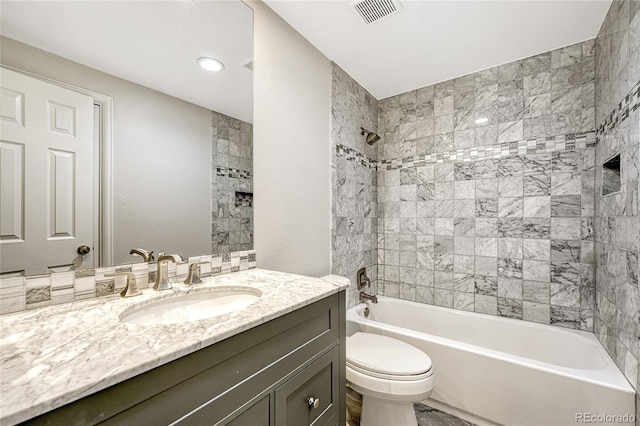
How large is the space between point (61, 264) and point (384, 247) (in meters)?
2.36

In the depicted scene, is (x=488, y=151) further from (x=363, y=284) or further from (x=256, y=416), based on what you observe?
(x=256, y=416)

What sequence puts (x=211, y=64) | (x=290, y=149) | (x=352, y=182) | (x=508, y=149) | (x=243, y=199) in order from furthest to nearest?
(x=352, y=182) < (x=508, y=149) < (x=290, y=149) < (x=243, y=199) < (x=211, y=64)

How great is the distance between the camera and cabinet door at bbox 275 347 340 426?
2.74 feet

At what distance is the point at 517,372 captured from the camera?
1.51 m

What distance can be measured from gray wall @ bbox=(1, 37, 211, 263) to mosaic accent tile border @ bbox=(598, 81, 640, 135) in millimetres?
1976

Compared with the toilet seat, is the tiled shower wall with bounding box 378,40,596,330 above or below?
above

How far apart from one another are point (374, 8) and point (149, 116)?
53.7 inches

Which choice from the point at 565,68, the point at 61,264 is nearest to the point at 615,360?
the point at 565,68

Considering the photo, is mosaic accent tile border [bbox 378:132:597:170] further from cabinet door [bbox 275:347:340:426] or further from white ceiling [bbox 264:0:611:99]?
cabinet door [bbox 275:347:340:426]

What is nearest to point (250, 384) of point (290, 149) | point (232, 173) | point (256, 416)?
point (256, 416)

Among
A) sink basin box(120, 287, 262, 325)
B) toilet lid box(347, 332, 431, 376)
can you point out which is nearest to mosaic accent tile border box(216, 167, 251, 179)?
sink basin box(120, 287, 262, 325)

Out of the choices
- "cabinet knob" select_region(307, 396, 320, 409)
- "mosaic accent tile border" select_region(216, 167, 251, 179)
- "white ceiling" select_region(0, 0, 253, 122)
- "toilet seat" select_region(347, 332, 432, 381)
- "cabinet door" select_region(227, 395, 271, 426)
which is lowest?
"toilet seat" select_region(347, 332, 432, 381)

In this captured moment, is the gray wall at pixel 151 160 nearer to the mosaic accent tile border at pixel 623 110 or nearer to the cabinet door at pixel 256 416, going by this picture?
the cabinet door at pixel 256 416

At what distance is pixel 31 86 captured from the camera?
0.82m
